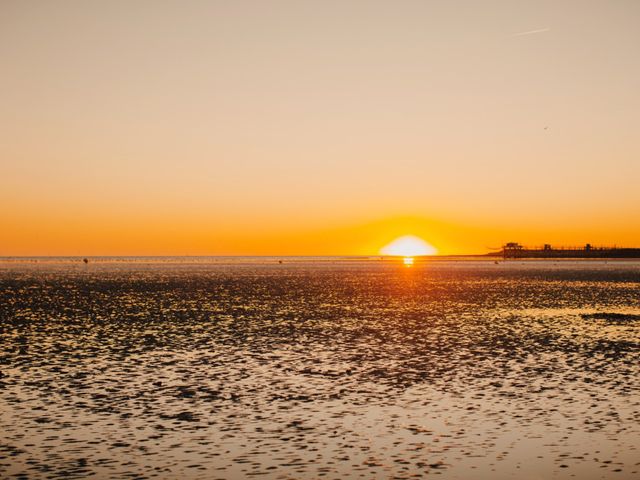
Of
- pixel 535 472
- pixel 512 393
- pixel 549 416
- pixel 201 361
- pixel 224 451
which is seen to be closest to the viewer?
pixel 535 472

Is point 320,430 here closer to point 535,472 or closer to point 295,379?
point 535,472

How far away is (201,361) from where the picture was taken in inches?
1336

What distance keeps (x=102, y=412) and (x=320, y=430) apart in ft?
24.0

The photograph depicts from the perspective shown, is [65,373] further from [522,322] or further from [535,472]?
[522,322]

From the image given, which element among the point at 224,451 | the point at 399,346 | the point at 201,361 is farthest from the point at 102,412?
A: the point at 399,346

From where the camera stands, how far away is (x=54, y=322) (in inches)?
2096

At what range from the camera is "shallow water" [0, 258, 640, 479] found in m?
17.5

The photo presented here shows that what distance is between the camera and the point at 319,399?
983 inches

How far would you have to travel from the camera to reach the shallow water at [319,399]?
1755cm

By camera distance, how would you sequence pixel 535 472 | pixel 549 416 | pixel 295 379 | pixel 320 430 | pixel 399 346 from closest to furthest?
pixel 535 472
pixel 320 430
pixel 549 416
pixel 295 379
pixel 399 346

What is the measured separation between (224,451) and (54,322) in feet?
127

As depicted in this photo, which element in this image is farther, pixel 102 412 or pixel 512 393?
pixel 512 393

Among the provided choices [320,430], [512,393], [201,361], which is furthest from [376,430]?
[201,361]

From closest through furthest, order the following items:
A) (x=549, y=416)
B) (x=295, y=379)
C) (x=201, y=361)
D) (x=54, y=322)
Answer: (x=549, y=416), (x=295, y=379), (x=201, y=361), (x=54, y=322)
